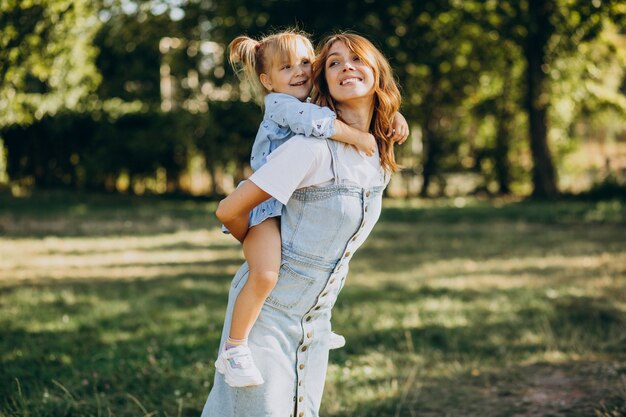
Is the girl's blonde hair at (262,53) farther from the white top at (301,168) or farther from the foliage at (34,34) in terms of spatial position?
the foliage at (34,34)

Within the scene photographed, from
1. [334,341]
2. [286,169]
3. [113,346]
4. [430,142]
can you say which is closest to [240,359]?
[334,341]

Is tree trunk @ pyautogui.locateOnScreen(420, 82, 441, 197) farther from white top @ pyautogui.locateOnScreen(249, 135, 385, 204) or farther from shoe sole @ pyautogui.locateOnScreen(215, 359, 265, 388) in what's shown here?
shoe sole @ pyautogui.locateOnScreen(215, 359, 265, 388)

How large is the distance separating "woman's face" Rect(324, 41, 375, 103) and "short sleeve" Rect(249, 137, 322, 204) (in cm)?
26

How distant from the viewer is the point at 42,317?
650cm

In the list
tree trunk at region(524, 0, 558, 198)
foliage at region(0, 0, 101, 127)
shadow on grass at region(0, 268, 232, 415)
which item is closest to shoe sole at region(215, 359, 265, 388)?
shadow on grass at region(0, 268, 232, 415)

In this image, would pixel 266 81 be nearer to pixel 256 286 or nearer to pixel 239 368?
pixel 256 286

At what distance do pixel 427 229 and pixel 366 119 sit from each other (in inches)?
434

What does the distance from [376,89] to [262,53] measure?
0.45m

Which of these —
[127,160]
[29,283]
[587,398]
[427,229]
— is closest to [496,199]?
[427,229]

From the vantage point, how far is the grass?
174 inches

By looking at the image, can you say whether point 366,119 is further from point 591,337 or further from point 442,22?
point 442,22

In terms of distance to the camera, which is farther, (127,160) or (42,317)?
(127,160)

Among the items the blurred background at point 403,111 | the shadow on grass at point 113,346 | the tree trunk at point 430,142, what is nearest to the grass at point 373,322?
the shadow on grass at point 113,346

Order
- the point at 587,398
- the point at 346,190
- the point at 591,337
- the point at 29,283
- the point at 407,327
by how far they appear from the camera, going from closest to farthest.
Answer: the point at 346,190
the point at 587,398
the point at 591,337
the point at 407,327
the point at 29,283
